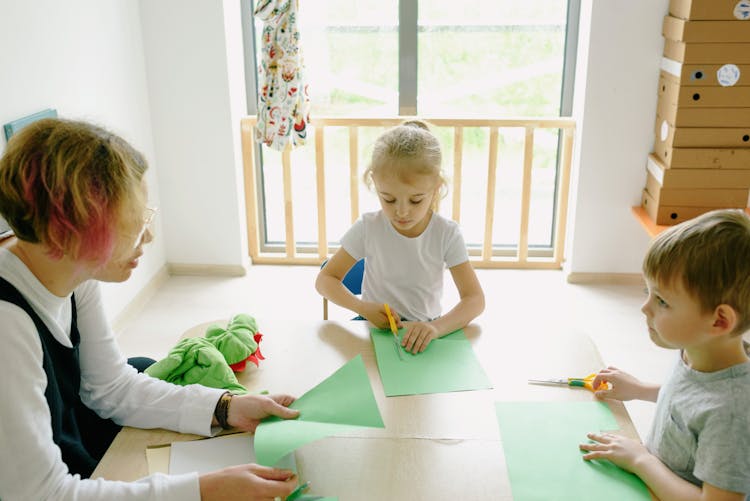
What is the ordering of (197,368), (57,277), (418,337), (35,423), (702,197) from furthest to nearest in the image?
1. (702,197)
2. (418,337)
3. (197,368)
4. (57,277)
5. (35,423)

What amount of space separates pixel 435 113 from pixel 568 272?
1.03m

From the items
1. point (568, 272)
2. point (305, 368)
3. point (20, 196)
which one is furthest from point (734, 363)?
point (568, 272)

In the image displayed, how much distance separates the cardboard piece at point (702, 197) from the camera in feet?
Result: 9.50

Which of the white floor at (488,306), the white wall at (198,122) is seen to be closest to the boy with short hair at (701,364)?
the white floor at (488,306)

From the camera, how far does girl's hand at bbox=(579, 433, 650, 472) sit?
1.10 meters

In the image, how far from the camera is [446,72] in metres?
3.48

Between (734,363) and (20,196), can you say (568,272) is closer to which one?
(734,363)

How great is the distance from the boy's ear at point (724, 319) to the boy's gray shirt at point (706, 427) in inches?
2.8

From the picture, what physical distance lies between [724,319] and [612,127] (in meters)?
2.39

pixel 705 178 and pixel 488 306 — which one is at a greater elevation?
pixel 705 178

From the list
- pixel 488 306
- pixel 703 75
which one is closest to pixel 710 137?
pixel 703 75

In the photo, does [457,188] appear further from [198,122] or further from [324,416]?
[324,416]

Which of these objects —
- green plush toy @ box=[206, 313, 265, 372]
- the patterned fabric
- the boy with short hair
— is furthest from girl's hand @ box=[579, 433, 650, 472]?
the patterned fabric

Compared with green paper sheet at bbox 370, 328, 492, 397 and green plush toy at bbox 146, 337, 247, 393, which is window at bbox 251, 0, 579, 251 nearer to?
green paper sheet at bbox 370, 328, 492, 397
